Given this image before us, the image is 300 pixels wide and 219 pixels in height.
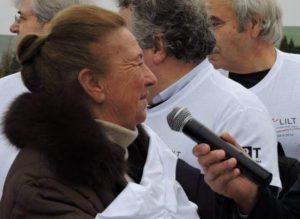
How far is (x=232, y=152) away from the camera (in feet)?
6.15

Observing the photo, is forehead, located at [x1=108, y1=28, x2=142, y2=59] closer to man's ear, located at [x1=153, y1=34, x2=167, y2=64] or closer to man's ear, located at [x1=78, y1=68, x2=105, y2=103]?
man's ear, located at [x1=78, y1=68, x2=105, y2=103]

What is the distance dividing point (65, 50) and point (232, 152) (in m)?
0.51

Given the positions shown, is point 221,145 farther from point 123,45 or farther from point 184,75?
point 184,75

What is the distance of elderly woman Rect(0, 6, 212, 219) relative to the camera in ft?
5.66

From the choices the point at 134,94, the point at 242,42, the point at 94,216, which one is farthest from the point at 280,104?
the point at 94,216

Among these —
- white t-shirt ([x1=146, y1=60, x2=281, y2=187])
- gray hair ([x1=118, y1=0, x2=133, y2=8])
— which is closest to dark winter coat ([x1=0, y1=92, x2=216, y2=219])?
white t-shirt ([x1=146, y1=60, x2=281, y2=187])

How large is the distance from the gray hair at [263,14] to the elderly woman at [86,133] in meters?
1.52

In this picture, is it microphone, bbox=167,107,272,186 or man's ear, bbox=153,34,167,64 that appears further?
man's ear, bbox=153,34,167,64

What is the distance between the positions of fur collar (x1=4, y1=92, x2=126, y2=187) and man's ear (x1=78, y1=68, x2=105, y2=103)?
61 millimetres

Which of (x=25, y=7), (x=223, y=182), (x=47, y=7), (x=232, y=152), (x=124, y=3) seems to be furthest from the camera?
(x=25, y=7)

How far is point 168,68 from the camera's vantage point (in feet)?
8.61

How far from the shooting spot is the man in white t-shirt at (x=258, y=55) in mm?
3287

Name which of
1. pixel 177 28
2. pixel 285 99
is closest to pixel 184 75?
pixel 177 28

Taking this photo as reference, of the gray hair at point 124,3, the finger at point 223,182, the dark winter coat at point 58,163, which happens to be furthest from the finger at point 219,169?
the gray hair at point 124,3
